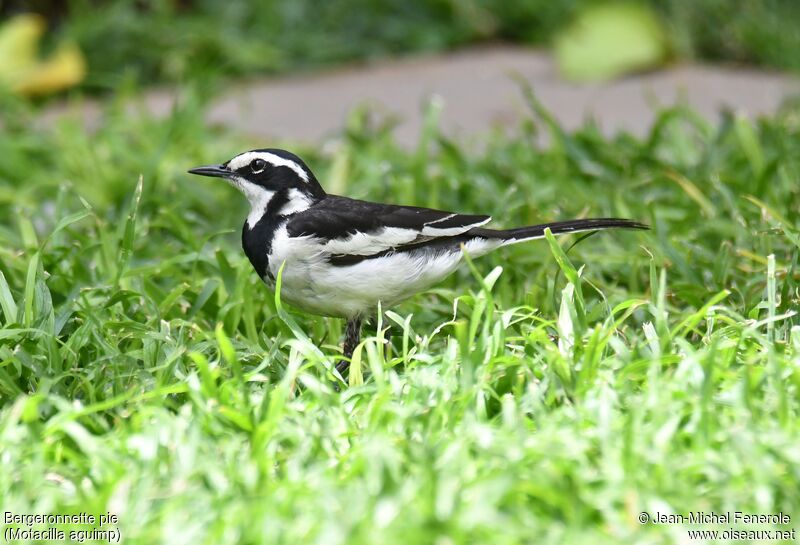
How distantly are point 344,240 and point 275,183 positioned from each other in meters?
0.45

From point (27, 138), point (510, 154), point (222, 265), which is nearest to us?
point (222, 265)

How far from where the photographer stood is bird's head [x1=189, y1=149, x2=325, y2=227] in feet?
14.6

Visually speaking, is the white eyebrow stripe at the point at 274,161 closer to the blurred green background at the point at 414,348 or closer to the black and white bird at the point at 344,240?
the black and white bird at the point at 344,240

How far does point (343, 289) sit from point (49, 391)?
105 cm

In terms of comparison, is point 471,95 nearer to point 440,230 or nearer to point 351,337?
point 440,230

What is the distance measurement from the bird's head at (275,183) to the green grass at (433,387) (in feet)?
1.12

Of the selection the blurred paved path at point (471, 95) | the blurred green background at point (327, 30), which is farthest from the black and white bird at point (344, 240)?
the blurred green background at point (327, 30)

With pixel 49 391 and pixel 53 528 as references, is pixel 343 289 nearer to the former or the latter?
pixel 49 391

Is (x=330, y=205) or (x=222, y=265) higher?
(x=330, y=205)

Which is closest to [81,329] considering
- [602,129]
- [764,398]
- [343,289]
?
[343,289]

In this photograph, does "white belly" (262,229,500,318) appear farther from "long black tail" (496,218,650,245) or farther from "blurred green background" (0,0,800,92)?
"blurred green background" (0,0,800,92)

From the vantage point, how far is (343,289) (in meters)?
4.17

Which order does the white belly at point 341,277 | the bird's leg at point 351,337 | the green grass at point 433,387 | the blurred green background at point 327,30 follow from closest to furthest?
the green grass at point 433,387 < the white belly at point 341,277 < the bird's leg at point 351,337 < the blurred green background at point 327,30

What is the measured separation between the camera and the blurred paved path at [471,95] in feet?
26.4
